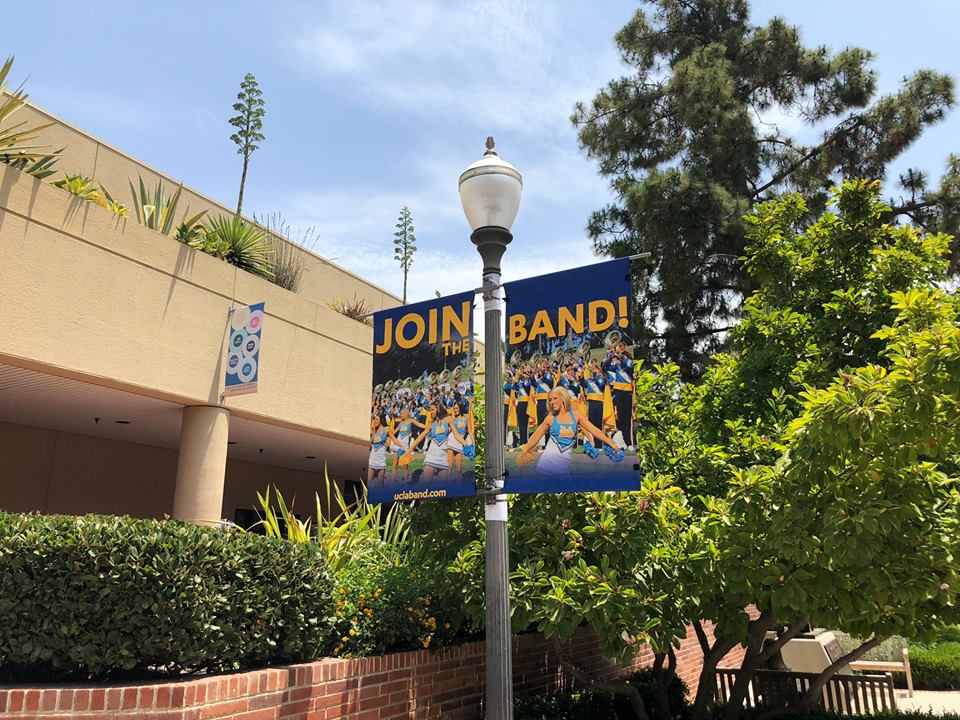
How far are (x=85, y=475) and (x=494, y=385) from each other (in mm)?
14557

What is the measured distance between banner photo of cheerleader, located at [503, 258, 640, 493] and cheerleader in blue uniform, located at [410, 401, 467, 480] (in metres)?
0.47

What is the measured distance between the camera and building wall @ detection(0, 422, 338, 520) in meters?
15.4

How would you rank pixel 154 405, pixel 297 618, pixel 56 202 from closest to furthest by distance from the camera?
pixel 297 618, pixel 56 202, pixel 154 405

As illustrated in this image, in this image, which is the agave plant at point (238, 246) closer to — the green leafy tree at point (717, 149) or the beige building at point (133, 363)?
the beige building at point (133, 363)

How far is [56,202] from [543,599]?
28.6 ft

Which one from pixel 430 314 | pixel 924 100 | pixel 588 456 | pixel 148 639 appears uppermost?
pixel 924 100

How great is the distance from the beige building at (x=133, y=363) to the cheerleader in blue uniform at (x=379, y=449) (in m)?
6.39

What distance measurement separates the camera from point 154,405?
42.7 feet

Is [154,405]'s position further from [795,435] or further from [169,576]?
[795,435]

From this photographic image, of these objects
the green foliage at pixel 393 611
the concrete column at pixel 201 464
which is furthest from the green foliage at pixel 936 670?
the concrete column at pixel 201 464

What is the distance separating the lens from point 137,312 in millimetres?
11531

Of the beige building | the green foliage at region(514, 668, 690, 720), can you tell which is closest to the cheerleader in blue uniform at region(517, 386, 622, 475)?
the green foliage at region(514, 668, 690, 720)

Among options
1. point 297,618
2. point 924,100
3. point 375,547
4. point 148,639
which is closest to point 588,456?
point 297,618

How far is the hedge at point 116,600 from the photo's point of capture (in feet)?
17.5
